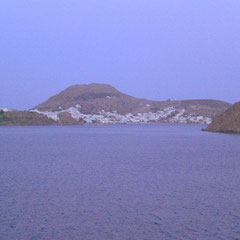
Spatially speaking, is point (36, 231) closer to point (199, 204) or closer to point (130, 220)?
point (130, 220)

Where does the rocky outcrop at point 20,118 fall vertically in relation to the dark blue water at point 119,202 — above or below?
above

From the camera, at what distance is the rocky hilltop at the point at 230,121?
262 feet

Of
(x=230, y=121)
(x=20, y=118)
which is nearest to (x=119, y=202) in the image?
(x=230, y=121)

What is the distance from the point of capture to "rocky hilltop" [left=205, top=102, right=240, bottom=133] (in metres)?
80.0

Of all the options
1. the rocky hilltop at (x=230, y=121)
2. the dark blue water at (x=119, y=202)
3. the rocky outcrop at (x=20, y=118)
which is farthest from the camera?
the rocky outcrop at (x=20, y=118)

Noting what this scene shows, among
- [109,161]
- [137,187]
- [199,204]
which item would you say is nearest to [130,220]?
[199,204]

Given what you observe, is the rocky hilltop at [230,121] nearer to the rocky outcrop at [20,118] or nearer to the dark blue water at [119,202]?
the dark blue water at [119,202]

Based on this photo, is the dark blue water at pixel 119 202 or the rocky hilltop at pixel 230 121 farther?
the rocky hilltop at pixel 230 121

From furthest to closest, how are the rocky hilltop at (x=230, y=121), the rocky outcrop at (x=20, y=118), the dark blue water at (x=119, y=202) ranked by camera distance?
the rocky outcrop at (x=20, y=118) → the rocky hilltop at (x=230, y=121) → the dark blue water at (x=119, y=202)

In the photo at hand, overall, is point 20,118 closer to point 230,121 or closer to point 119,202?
point 230,121

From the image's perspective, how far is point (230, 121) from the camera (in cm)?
8206

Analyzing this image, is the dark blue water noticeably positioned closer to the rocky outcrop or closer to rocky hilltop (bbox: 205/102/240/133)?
rocky hilltop (bbox: 205/102/240/133)

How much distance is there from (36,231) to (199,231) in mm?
5023

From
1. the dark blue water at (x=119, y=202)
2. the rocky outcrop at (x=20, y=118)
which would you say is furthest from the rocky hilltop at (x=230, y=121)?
the rocky outcrop at (x=20, y=118)
